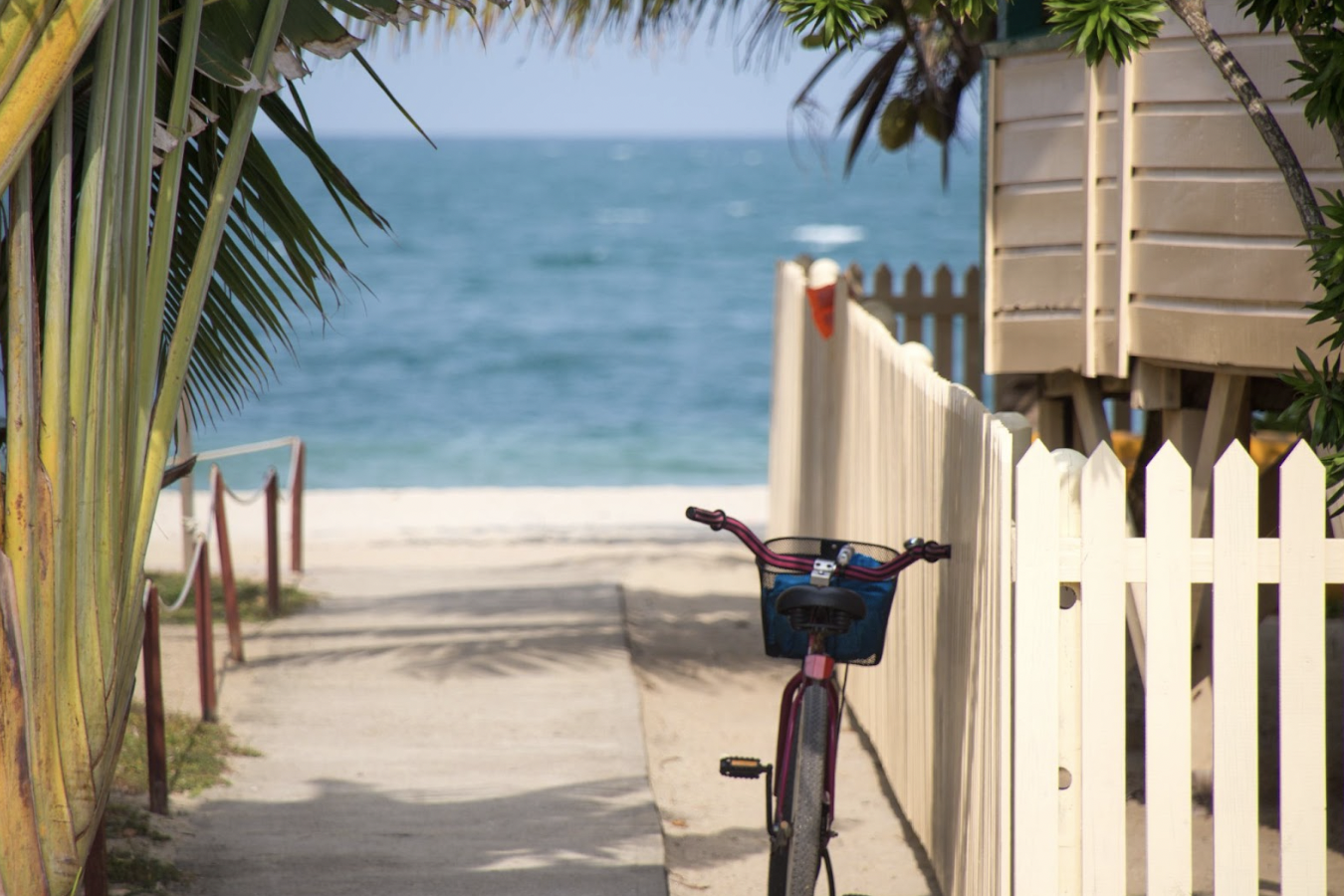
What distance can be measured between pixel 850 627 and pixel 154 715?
9.30ft

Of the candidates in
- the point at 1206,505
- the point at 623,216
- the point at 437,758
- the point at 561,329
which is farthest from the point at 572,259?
the point at 1206,505

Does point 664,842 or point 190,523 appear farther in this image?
point 190,523

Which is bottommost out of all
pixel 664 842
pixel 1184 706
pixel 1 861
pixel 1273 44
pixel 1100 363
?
pixel 664 842

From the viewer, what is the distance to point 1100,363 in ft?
18.9

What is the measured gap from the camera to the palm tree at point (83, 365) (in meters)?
3.25

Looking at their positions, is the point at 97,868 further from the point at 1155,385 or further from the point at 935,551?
the point at 1155,385

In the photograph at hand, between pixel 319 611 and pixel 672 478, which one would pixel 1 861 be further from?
pixel 672 478

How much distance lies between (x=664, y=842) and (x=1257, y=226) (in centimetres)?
310

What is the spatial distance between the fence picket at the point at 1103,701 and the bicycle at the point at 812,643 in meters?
0.61

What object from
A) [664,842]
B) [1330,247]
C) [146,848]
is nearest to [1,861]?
[146,848]

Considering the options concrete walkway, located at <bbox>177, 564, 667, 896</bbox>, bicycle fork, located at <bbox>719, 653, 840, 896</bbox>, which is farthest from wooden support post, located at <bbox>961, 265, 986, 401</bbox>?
bicycle fork, located at <bbox>719, 653, 840, 896</bbox>

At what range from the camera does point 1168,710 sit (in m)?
3.57

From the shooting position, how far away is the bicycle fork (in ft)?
13.3

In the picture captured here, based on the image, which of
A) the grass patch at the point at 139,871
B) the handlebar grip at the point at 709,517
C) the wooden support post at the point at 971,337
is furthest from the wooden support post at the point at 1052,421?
the grass patch at the point at 139,871
